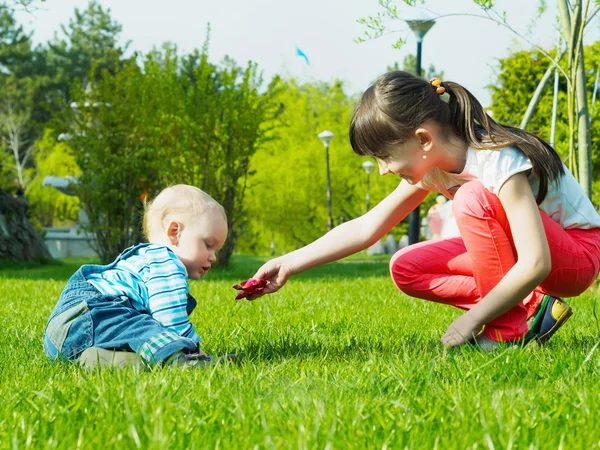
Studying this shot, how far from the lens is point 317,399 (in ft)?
6.20

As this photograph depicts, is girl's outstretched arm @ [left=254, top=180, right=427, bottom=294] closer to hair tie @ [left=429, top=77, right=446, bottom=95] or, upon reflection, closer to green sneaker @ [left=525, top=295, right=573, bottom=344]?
hair tie @ [left=429, top=77, right=446, bottom=95]

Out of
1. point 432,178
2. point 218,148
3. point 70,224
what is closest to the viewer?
point 432,178

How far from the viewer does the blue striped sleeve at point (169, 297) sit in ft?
8.56

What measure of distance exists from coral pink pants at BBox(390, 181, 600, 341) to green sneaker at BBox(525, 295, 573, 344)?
0.21 feet

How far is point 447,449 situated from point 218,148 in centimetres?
992

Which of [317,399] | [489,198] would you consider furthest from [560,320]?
[317,399]

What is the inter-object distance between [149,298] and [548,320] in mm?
1564

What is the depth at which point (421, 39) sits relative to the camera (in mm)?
11852

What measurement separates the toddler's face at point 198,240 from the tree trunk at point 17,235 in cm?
1009

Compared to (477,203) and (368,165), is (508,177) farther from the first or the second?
(368,165)

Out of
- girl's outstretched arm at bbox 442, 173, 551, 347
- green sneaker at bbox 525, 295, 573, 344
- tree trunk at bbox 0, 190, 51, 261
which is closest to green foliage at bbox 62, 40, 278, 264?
tree trunk at bbox 0, 190, 51, 261

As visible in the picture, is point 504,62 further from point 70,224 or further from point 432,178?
point 70,224

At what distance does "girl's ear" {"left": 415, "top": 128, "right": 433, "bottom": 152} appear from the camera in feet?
8.83

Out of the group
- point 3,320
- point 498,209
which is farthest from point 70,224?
point 498,209
